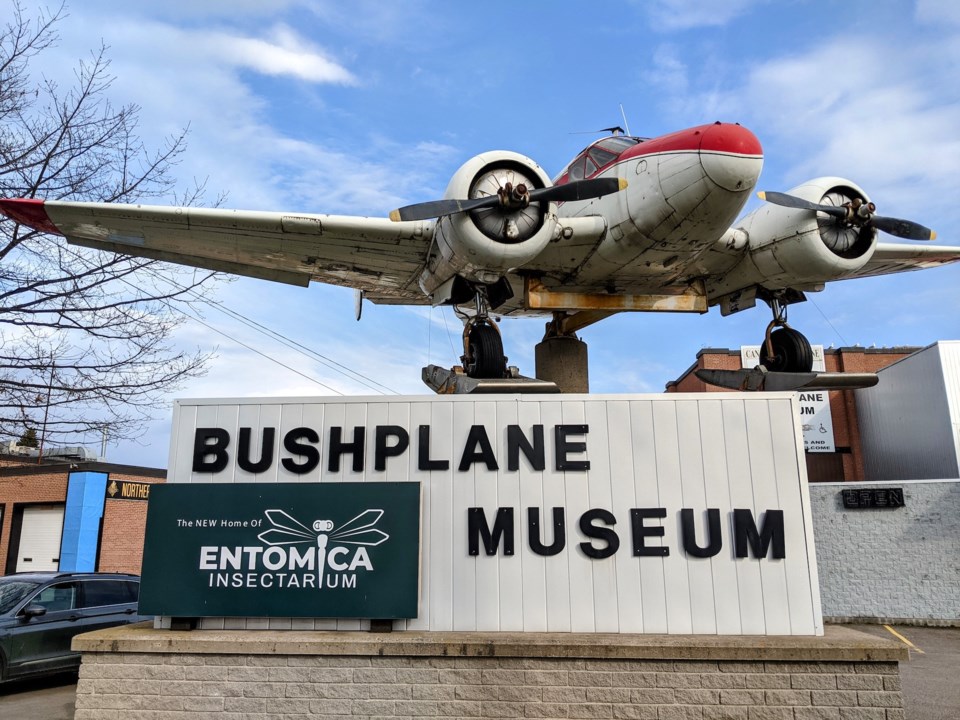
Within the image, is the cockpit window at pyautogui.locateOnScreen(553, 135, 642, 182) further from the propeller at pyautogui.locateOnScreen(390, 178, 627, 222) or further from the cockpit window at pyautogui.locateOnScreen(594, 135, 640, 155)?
the propeller at pyautogui.locateOnScreen(390, 178, 627, 222)

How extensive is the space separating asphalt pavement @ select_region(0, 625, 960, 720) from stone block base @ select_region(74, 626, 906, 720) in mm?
2725

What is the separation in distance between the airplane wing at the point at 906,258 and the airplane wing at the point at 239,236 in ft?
25.8

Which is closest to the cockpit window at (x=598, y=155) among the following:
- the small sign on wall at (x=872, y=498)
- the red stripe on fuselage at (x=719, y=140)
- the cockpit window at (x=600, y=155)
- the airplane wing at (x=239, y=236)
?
the cockpit window at (x=600, y=155)

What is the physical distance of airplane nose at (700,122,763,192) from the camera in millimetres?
8133

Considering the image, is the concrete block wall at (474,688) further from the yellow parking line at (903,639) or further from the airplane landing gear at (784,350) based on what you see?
the yellow parking line at (903,639)

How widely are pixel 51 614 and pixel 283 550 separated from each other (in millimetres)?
5678

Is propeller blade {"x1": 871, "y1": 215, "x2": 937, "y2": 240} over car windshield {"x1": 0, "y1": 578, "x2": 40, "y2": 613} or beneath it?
over

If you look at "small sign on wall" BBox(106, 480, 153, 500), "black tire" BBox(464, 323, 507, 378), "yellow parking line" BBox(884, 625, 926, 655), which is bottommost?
"yellow parking line" BBox(884, 625, 926, 655)

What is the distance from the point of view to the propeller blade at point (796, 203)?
30.0 ft

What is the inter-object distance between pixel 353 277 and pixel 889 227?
844 cm

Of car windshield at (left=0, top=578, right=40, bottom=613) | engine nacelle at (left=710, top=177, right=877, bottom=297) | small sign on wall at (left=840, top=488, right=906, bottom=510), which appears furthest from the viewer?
small sign on wall at (left=840, top=488, right=906, bottom=510)

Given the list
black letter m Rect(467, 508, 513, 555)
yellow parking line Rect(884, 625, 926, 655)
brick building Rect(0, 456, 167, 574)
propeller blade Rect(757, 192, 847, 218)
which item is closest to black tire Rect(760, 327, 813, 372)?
propeller blade Rect(757, 192, 847, 218)

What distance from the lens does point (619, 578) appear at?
598cm

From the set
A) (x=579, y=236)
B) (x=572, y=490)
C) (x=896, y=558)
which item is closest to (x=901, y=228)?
(x=579, y=236)
